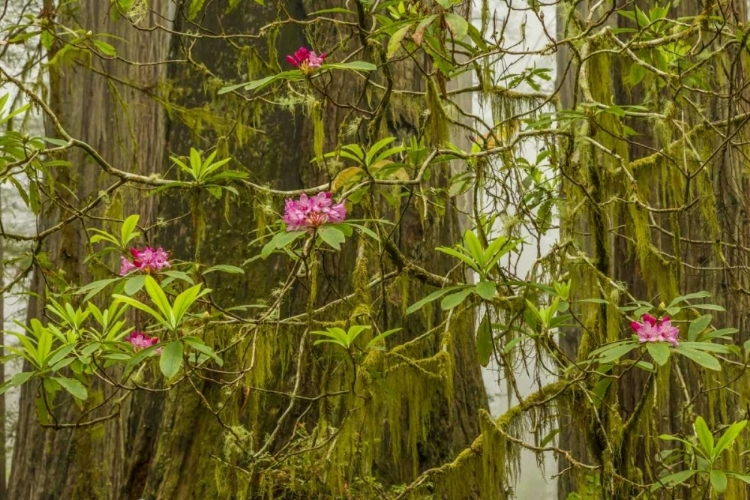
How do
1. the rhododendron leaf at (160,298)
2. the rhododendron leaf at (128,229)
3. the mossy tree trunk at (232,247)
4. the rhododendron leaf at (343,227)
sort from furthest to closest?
the mossy tree trunk at (232,247) → the rhododendron leaf at (128,229) → the rhododendron leaf at (343,227) → the rhododendron leaf at (160,298)

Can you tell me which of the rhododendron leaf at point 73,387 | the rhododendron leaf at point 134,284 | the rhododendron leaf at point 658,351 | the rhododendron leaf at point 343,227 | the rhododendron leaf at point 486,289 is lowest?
the rhododendron leaf at point 73,387

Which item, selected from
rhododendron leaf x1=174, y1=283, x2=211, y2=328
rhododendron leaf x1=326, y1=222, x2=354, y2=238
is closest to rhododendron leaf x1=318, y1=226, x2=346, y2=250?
rhododendron leaf x1=326, y1=222, x2=354, y2=238

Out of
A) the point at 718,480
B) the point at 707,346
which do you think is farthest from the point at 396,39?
the point at 718,480

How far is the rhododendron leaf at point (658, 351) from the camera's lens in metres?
1.74

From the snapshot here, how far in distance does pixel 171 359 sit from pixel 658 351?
1.17 meters

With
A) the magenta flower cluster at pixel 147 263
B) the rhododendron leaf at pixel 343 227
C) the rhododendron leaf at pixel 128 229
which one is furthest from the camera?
the rhododendron leaf at pixel 128 229

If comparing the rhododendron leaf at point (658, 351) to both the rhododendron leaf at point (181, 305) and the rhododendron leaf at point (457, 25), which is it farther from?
the rhododendron leaf at point (181, 305)

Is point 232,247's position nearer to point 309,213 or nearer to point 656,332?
point 309,213

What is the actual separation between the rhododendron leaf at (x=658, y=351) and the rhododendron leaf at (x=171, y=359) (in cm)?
113

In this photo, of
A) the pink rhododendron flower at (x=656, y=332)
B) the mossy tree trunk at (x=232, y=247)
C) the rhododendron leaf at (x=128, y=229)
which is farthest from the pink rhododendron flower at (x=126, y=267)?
the pink rhododendron flower at (x=656, y=332)

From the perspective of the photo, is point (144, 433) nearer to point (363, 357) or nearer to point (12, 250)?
point (363, 357)

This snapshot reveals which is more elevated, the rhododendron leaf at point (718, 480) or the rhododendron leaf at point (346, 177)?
the rhododendron leaf at point (346, 177)

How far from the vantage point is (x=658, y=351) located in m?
1.78

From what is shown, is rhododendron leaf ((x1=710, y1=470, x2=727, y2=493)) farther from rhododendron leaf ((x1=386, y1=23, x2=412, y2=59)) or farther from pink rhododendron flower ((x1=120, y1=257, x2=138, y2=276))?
pink rhododendron flower ((x1=120, y1=257, x2=138, y2=276))
